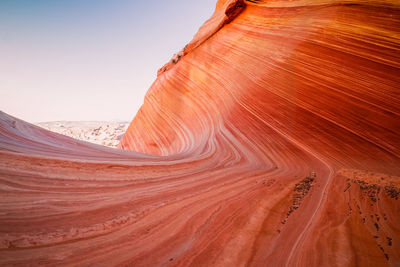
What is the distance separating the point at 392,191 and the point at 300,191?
572 mm

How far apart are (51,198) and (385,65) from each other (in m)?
3.09

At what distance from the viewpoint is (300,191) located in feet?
4.05

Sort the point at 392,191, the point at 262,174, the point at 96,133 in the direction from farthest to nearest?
the point at 96,133 → the point at 262,174 → the point at 392,191

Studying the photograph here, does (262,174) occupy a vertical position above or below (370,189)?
above

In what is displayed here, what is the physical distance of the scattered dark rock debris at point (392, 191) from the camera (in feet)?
3.78

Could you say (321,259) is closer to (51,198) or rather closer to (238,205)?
(238,205)

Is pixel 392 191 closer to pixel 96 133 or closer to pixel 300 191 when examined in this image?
pixel 300 191

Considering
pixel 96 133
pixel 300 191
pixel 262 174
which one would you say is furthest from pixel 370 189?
pixel 96 133

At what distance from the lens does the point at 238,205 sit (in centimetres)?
101

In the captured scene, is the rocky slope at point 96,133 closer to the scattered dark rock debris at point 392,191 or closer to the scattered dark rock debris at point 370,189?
the scattered dark rock debris at point 370,189

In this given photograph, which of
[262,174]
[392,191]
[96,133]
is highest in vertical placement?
[96,133]

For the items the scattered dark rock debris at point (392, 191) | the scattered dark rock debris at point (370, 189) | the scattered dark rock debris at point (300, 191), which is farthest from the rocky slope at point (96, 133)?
the scattered dark rock debris at point (392, 191)

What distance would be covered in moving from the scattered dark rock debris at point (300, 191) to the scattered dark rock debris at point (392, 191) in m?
0.41

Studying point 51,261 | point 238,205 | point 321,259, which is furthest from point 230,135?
point 51,261
